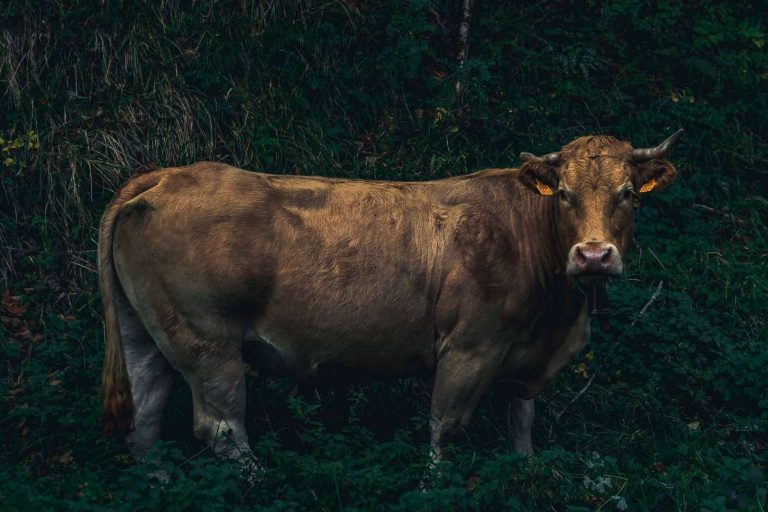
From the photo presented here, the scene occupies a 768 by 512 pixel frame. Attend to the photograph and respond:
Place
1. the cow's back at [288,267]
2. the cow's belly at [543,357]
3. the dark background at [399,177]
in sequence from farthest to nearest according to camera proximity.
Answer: the cow's belly at [543,357] < the cow's back at [288,267] < the dark background at [399,177]

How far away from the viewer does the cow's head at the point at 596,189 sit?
21.1 ft

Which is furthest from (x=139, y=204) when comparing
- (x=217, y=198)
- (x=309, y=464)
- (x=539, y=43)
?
(x=539, y=43)

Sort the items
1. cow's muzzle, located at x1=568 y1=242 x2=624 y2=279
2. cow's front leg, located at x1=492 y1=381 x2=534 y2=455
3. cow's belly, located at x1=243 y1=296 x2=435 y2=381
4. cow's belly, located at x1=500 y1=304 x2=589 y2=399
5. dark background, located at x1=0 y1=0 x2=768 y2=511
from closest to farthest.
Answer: cow's muzzle, located at x1=568 y1=242 x2=624 y2=279, dark background, located at x1=0 y1=0 x2=768 y2=511, cow's belly, located at x1=243 y1=296 x2=435 y2=381, cow's belly, located at x1=500 y1=304 x2=589 y2=399, cow's front leg, located at x1=492 y1=381 x2=534 y2=455

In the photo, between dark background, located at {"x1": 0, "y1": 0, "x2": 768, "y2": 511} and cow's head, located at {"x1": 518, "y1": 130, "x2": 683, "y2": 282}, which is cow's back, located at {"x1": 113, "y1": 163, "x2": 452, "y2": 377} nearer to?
dark background, located at {"x1": 0, "y1": 0, "x2": 768, "y2": 511}

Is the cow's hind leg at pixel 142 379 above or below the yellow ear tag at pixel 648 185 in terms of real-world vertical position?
below

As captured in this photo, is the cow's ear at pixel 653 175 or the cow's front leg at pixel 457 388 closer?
the cow's front leg at pixel 457 388

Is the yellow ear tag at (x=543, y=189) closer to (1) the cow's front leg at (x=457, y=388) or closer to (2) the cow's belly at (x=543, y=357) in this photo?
(2) the cow's belly at (x=543, y=357)

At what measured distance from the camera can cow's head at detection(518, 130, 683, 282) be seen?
6.44 meters

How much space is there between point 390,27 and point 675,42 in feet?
10.5

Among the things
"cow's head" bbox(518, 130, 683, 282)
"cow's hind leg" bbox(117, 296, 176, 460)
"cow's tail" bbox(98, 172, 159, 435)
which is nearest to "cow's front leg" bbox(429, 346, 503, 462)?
"cow's head" bbox(518, 130, 683, 282)

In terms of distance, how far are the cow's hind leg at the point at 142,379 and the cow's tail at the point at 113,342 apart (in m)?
0.09

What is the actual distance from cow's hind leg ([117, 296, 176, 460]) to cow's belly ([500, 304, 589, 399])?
225cm

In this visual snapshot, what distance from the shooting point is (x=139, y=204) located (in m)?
6.75

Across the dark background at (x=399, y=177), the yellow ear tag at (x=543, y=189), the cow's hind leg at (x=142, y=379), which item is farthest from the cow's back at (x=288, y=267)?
the yellow ear tag at (x=543, y=189)
